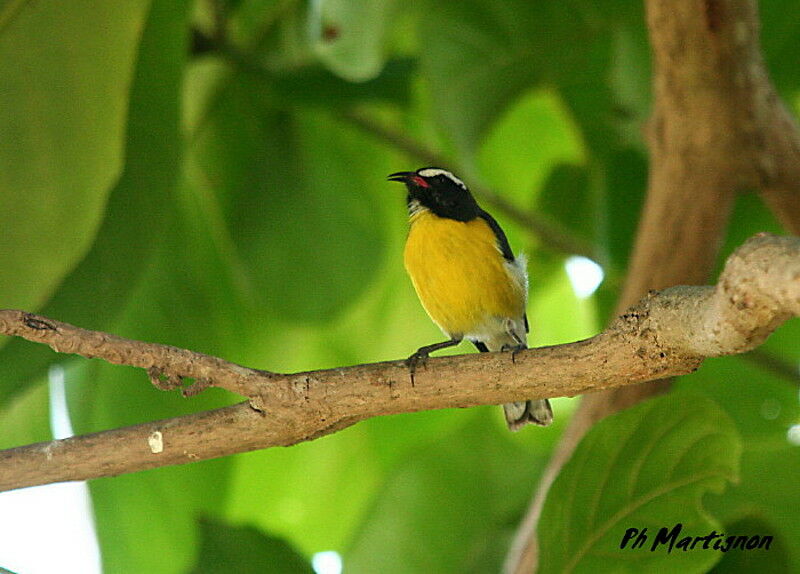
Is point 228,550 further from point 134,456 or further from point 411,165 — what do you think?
point 411,165

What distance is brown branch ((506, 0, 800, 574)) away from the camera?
2.38 metres

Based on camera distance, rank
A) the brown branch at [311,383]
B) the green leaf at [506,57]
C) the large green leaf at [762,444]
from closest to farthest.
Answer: the brown branch at [311,383], the large green leaf at [762,444], the green leaf at [506,57]

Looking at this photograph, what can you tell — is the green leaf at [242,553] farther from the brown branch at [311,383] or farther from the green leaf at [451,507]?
the brown branch at [311,383]

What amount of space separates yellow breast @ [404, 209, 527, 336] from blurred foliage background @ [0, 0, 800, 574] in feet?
0.80

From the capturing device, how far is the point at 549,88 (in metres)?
3.19

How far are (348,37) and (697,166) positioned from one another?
2.96ft

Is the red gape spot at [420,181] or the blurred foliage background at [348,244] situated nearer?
the blurred foliage background at [348,244]

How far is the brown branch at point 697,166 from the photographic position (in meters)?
2.38

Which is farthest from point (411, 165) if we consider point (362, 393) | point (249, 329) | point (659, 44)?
point (362, 393)

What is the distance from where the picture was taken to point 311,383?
159 cm

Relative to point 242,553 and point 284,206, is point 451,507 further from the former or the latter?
point 284,206

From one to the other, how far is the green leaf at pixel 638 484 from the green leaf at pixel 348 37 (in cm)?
98

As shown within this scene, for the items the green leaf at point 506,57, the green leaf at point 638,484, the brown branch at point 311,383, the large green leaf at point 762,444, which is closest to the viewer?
the brown branch at point 311,383

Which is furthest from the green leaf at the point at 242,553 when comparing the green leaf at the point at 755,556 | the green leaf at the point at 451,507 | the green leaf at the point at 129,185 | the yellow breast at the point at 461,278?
the green leaf at the point at 755,556
